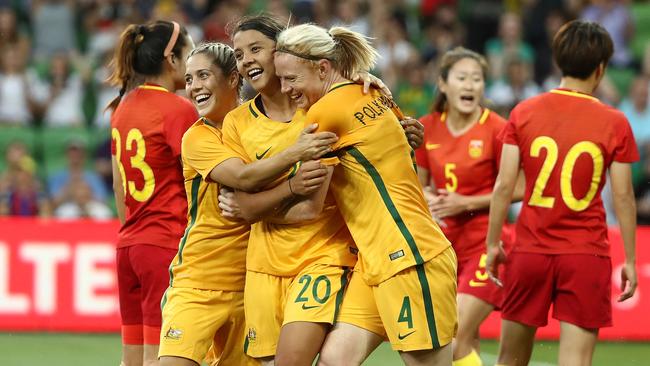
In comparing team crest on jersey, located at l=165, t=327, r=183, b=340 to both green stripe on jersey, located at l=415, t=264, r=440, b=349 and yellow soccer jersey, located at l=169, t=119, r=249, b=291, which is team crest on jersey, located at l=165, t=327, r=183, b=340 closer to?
yellow soccer jersey, located at l=169, t=119, r=249, b=291

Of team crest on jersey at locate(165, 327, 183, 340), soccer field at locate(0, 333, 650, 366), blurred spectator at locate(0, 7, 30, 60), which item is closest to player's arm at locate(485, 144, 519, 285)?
team crest on jersey at locate(165, 327, 183, 340)

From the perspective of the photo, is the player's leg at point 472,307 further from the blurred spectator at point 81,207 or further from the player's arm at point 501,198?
the blurred spectator at point 81,207

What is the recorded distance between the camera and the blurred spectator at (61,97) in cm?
1480

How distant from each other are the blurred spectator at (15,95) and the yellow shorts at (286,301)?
9681 mm

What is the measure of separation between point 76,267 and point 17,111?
175 inches

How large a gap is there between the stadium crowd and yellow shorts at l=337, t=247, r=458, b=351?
8.04m

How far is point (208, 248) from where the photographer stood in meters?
5.99

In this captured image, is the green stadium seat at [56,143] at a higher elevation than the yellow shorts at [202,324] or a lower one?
lower

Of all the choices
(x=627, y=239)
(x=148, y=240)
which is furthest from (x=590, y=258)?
(x=148, y=240)

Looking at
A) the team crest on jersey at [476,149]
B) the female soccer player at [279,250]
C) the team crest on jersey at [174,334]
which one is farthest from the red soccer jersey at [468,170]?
the team crest on jersey at [174,334]

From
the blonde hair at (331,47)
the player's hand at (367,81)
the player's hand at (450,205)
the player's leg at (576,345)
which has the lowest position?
the player's leg at (576,345)

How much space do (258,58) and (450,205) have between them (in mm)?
2318

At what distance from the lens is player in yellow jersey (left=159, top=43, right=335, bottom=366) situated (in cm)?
584

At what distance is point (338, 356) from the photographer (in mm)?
5414
